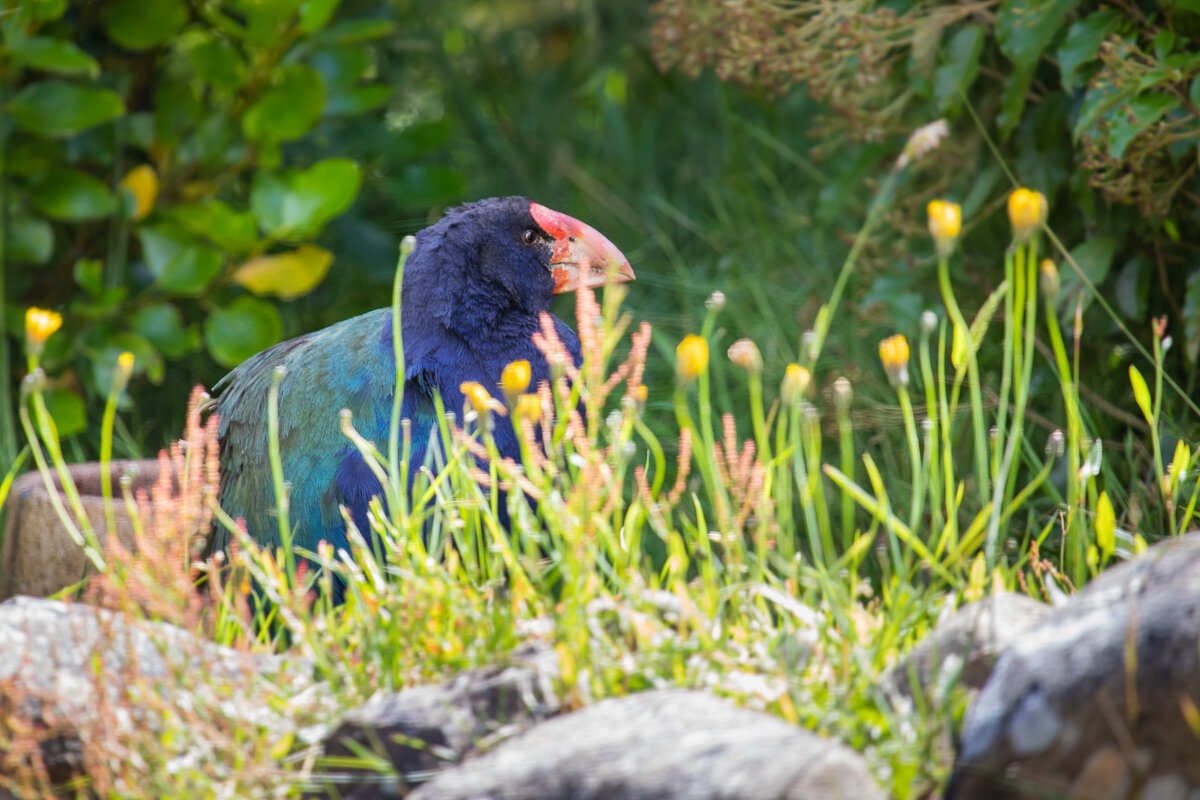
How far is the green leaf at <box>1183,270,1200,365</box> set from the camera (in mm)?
2145

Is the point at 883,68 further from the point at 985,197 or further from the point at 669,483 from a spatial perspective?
the point at 669,483

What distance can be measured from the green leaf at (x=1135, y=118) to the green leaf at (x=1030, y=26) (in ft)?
0.70

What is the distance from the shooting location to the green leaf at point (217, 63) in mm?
3027

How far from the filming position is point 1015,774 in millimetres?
1188

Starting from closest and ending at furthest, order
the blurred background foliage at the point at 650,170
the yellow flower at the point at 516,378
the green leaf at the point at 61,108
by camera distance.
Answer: the yellow flower at the point at 516,378
the blurred background foliage at the point at 650,170
the green leaf at the point at 61,108

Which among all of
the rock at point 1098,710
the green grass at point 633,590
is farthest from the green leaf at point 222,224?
the rock at point 1098,710

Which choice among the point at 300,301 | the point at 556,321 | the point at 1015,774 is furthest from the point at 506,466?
the point at 300,301

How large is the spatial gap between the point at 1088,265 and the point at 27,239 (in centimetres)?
250

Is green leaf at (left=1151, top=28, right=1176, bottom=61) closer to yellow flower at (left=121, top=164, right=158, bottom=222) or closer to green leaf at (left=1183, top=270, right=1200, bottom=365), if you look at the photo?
green leaf at (left=1183, top=270, right=1200, bottom=365)

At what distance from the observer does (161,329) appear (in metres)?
3.10

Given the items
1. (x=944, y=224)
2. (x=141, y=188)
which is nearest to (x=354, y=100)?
(x=141, y=188)

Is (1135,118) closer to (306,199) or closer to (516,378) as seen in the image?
(516,378)

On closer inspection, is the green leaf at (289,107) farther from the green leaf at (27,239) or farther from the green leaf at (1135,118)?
the green leaf at (1135,118)

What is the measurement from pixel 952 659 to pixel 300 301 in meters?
3.18
